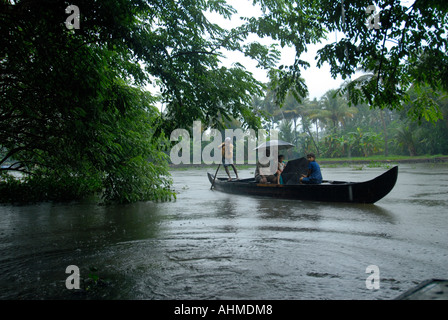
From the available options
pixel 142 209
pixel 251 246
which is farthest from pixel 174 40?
pixel 142 209

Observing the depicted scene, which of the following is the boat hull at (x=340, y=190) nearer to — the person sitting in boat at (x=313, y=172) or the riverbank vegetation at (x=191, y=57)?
the person sitting in boat at (x=313, y=172)

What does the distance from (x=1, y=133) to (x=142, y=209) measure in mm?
3735

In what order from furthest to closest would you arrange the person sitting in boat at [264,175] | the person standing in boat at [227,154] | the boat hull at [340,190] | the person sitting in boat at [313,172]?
the person standing in boat at [227,154]
the person sitting in boat at [264,175]
the person sitting in boat at [313,172]
the boat hull at [340,190]

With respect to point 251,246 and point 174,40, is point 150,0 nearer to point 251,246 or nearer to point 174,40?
point 174,40

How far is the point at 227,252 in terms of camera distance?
4.77 metres

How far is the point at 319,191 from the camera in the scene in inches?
356

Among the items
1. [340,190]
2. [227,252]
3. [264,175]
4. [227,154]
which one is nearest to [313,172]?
[340,190]

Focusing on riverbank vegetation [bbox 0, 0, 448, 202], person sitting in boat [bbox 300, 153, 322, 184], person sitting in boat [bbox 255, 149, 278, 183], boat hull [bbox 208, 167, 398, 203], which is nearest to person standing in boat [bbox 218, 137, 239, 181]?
person sitting in boat [bbox 255, 149, 278, 183]

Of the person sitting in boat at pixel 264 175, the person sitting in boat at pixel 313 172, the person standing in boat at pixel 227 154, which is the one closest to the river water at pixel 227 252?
the person sitting in boat at pixel 313 172

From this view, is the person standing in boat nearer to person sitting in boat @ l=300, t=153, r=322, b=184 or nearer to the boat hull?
the boat hull

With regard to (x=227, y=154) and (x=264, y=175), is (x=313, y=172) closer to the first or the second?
(x=264, y=175)

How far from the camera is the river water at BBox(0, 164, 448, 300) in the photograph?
351 cm

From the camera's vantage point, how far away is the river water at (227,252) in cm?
351
